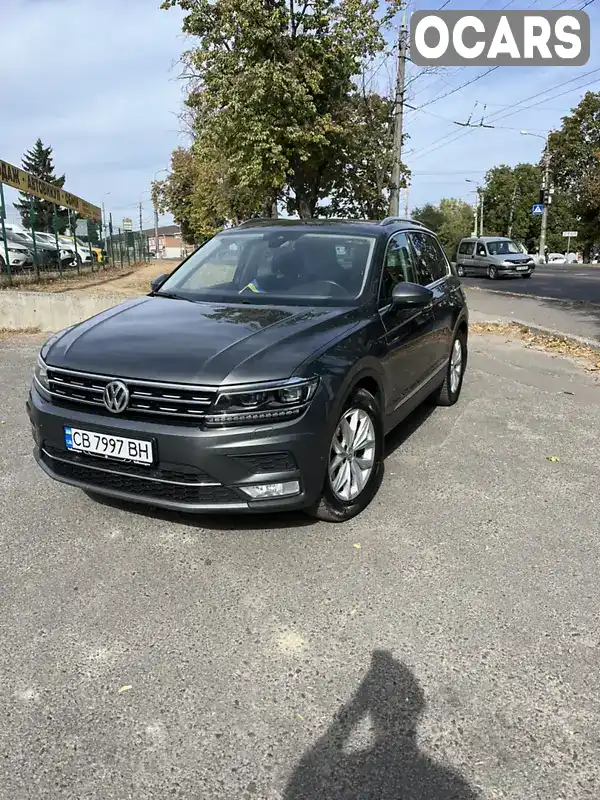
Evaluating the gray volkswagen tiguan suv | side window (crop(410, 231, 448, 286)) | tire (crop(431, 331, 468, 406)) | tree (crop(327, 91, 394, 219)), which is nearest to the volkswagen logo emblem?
the gray volkswagen tiguan suv

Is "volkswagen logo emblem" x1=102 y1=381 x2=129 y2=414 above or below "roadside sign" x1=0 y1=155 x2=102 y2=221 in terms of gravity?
below

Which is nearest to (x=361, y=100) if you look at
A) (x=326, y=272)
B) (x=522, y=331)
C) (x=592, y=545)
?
(x=522, y=331)

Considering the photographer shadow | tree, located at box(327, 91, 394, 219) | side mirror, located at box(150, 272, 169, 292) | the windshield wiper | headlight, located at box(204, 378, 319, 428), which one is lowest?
the photographer shadow

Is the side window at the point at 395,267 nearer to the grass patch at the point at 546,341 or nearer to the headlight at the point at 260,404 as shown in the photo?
the headlight at the point at 260,404

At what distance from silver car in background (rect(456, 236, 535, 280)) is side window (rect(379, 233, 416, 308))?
2431cm

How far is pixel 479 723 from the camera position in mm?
2230

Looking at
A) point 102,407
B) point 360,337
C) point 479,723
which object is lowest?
point 479,723

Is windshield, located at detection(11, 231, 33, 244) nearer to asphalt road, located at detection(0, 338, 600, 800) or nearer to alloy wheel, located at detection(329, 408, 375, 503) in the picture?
asphalt road, located at detection(0, 338, 600, 800)

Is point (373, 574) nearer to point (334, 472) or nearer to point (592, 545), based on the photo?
point (334, 472)

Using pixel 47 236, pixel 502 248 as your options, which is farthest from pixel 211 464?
pixel 502 248

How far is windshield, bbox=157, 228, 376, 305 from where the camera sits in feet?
14.1

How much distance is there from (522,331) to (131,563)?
9.44m

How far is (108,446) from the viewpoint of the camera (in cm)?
321

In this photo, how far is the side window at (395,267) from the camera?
4340 millimetres
